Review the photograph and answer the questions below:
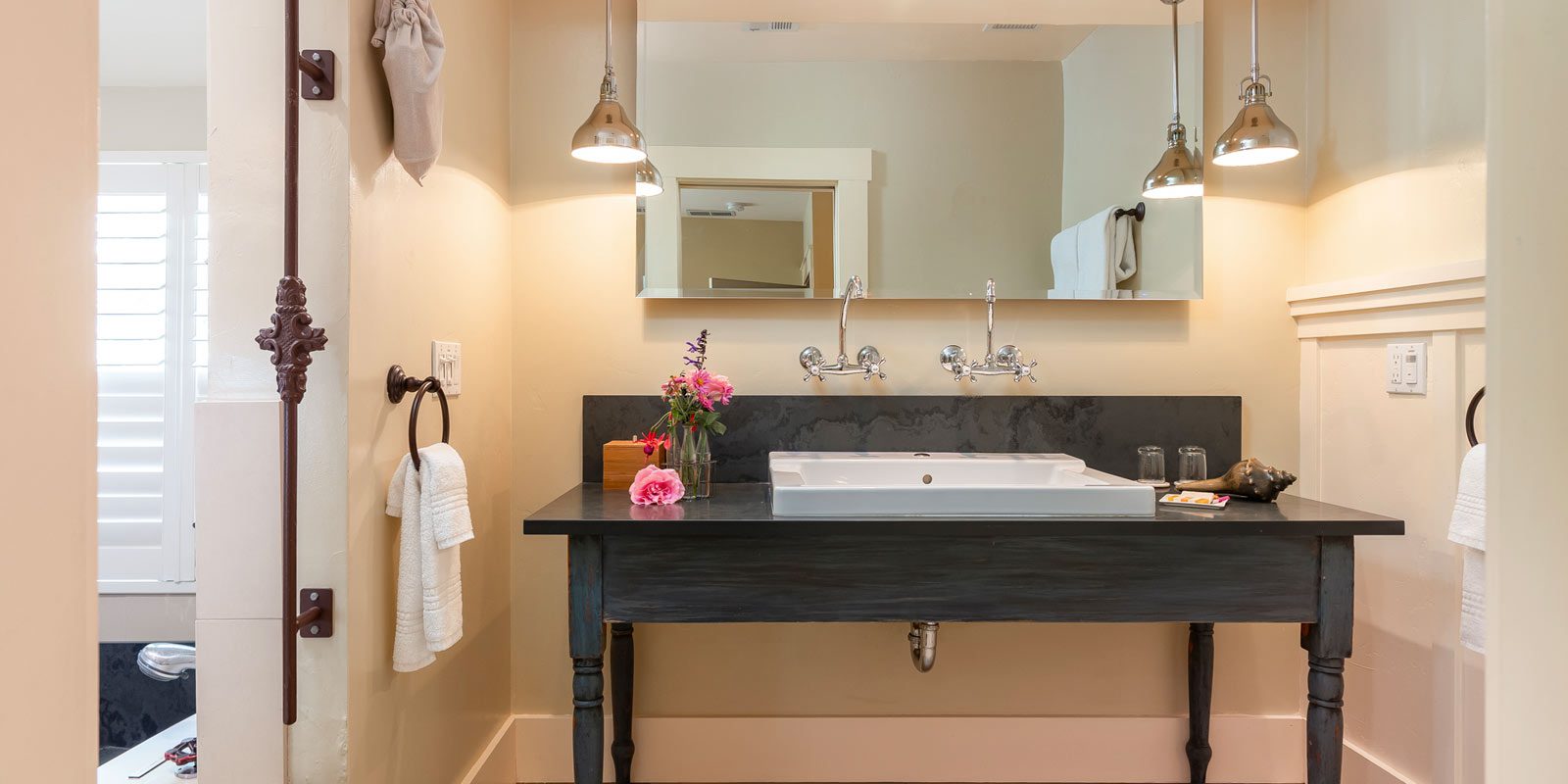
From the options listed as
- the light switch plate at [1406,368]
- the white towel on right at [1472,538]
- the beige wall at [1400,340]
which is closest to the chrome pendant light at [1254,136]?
the beige wall at [1400,340]

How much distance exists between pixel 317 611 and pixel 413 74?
881 millimetres

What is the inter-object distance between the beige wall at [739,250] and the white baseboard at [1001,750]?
45.3 inches

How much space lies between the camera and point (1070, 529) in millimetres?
1554

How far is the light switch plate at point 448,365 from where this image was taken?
171 cm

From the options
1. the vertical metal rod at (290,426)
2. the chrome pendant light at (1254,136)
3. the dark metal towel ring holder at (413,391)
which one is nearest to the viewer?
the vertical metal rod at (290,426)

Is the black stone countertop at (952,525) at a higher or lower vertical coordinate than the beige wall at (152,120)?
lower

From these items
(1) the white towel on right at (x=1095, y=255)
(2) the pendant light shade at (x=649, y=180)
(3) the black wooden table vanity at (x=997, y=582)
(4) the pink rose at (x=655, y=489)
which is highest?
(2) the pendant light shade at (x=649, y=180)

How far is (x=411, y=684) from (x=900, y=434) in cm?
124

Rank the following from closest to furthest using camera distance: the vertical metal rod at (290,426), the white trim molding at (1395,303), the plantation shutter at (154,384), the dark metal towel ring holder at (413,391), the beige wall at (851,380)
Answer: the vertical metal rod at (290,426)
the dark metal towel ring holder at (413,391)
the white trim molding at (1395,303)
the beige wall at (851,380)
the plantation shutter at (154,384)

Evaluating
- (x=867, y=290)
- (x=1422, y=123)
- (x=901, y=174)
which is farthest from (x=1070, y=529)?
(x=1422, y=123)

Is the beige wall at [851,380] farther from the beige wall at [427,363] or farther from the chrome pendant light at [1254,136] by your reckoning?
the chrome pendant light at [1254,136]

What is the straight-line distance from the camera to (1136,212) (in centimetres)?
220

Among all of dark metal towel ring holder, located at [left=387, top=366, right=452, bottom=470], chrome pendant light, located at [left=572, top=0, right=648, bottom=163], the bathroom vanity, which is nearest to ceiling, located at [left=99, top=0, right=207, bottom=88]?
chrome pendant light, located at [left=572, top=0, right=648, bottom=163]

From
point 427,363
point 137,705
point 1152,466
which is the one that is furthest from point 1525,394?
point 137,705
